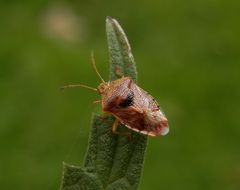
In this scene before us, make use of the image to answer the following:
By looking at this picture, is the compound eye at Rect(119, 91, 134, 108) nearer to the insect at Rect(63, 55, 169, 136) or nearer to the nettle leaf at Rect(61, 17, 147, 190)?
the insect at Rect(63, 55, 169, 136)

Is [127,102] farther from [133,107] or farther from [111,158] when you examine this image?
[111,158]

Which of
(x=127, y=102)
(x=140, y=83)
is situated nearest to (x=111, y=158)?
(x=127, y=102)

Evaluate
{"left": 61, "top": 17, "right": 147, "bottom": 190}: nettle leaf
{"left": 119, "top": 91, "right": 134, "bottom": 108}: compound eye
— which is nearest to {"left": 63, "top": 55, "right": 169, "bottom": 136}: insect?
{"left": 119, "top": 91, "right": 134, "bottom": 108}: compound eye

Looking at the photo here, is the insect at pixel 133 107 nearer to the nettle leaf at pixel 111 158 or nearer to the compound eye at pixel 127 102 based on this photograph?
the compound eye at pixel 127 102

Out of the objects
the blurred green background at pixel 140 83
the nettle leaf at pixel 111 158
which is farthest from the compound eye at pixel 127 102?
the blurred green background at pixel 140 83

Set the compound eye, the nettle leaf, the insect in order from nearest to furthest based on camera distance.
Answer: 1. the nettle leaf
2. the insect
3. the compound eye

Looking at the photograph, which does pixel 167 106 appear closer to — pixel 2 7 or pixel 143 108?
pixel 2 7

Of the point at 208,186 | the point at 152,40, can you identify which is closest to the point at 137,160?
the point at 208,186
